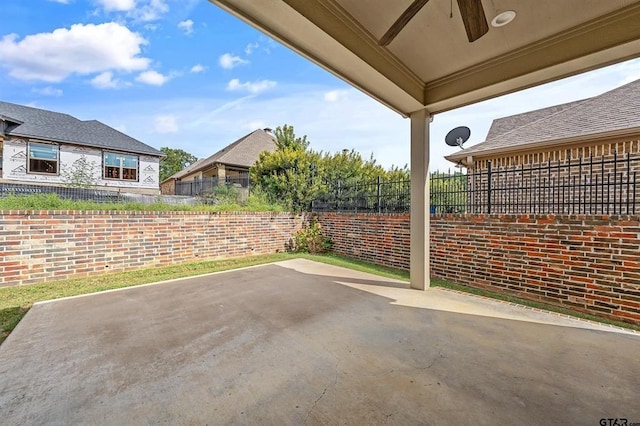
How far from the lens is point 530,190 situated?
4367 mm

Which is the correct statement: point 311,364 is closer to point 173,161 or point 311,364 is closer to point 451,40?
point 451,40

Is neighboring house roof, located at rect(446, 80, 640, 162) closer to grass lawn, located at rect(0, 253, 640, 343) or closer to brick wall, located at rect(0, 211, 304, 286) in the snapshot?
grass lawn, located at rect(0, 253, 640, 343)

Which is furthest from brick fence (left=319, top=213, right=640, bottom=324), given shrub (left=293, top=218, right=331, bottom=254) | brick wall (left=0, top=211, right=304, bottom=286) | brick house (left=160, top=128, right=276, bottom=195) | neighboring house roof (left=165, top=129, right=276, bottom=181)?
neighboring house roof (left=165, top=129, right=276, bottom=181)

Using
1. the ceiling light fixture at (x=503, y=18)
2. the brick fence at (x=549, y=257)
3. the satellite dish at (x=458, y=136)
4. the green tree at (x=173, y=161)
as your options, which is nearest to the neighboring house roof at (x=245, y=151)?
the satellite dish at (x=458, y=136)

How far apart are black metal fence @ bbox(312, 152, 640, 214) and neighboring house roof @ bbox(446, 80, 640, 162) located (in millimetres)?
543

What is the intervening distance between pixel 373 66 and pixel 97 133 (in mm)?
17918

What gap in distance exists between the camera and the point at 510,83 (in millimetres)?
3170

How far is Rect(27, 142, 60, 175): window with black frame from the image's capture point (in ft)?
41.7

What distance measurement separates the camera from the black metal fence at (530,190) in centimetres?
390

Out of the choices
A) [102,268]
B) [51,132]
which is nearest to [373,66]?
[102,268]

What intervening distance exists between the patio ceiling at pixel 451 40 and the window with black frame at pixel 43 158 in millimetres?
16954

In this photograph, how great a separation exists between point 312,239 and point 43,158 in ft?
48.0

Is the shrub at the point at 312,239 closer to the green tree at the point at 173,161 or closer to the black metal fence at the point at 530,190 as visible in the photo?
the black metal fence at the point at 530,190

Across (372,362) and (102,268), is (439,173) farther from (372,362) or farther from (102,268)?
(102,268)
